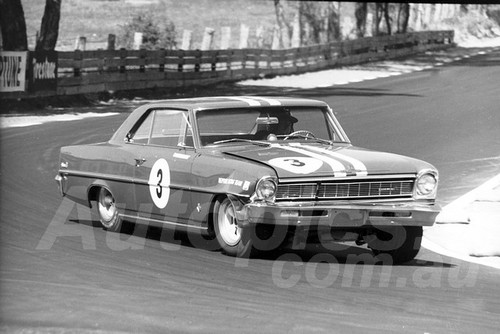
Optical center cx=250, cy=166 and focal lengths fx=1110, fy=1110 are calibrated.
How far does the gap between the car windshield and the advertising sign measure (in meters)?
14.4

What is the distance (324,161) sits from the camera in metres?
8.19

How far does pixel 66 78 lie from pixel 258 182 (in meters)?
17.1

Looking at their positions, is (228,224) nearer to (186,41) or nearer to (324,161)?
(324,161)

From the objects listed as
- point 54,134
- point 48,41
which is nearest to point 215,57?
point 48,41

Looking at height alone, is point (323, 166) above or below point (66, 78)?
above

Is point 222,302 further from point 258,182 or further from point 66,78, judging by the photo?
point 66,78

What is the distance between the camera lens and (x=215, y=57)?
98.6ft

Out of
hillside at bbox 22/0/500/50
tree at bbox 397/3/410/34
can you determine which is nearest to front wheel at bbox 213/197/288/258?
tree at bbox 397/3/410/34

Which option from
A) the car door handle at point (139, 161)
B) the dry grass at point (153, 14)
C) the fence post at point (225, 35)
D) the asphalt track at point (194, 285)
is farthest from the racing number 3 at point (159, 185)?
the fence post at point (225, 35)

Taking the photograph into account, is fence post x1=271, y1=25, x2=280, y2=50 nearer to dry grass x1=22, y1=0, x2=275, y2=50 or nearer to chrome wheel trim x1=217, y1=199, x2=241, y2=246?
dry grass x1=22, y1=0, x2=275, y2=50

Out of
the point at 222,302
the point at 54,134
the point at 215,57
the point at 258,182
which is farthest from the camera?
the point at 215,57

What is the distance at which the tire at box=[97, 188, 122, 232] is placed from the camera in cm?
935

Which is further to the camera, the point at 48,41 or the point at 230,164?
the point at 48,41

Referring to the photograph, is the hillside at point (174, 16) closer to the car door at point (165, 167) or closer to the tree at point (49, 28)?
the tree at point (49, 28)
